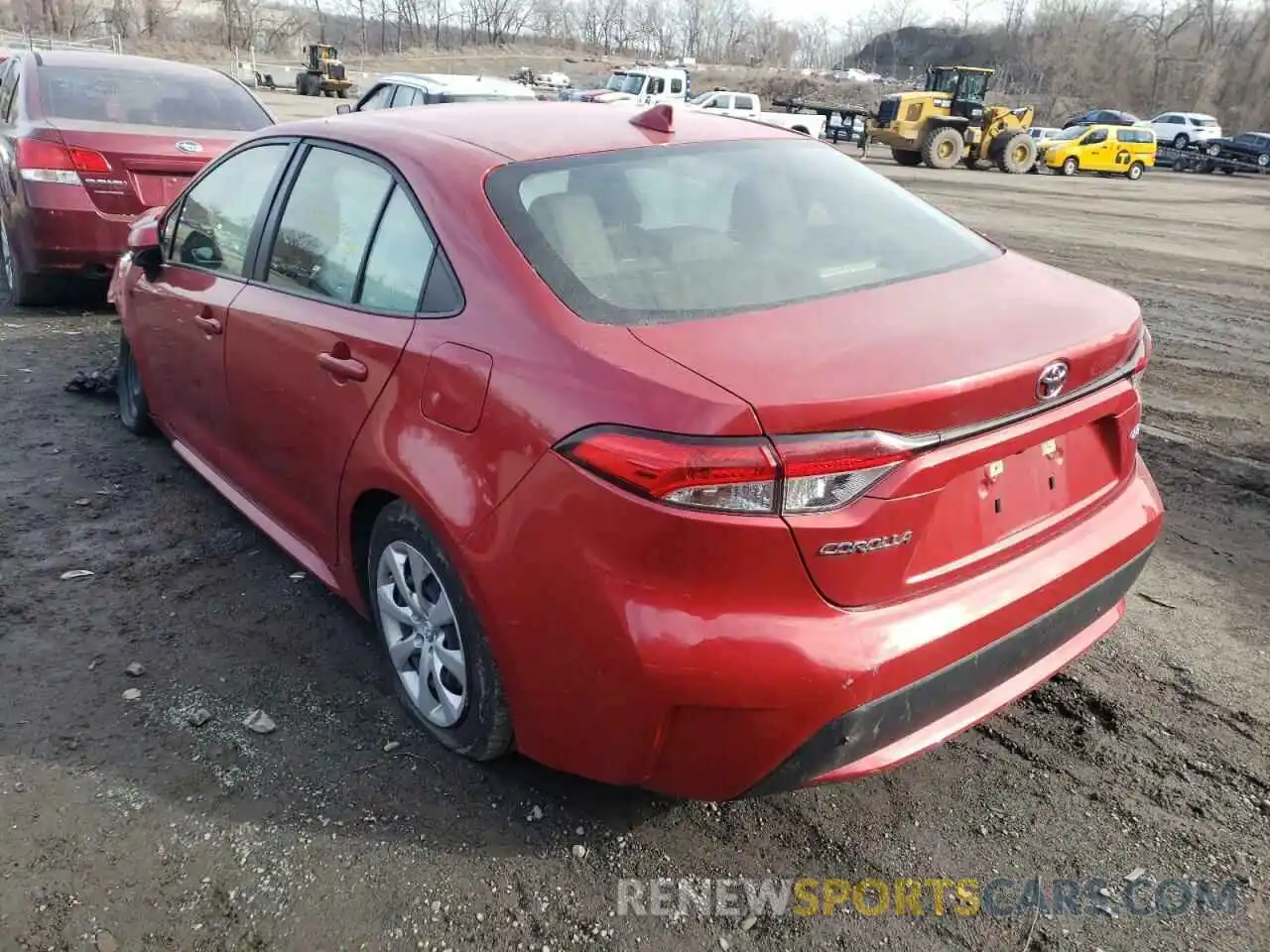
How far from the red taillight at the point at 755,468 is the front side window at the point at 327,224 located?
1.31m

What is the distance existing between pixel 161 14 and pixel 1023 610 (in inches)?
3336

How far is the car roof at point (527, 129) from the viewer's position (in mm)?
2850

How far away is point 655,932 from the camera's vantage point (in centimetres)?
224

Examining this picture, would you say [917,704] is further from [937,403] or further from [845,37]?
[845,37]

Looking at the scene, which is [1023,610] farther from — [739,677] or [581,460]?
[581,460]

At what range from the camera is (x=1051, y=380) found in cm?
223

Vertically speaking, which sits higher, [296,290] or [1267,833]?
[296,290]

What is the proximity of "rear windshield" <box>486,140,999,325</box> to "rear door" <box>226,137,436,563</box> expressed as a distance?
0.36 metres

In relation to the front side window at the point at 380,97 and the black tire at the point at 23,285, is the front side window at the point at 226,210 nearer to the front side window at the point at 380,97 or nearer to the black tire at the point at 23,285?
the black tire at the point at 23,285

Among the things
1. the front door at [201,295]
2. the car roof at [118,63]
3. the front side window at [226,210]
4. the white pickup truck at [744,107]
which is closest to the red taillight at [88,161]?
the car roof at [118,63]

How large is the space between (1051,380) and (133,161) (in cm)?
640

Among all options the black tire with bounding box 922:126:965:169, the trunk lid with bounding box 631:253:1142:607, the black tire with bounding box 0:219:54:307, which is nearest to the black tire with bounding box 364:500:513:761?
the trunk lid with bounding box 631:253:1142:607

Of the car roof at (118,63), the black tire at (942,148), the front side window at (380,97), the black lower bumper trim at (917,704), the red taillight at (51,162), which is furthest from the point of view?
the black tire at (942,148)

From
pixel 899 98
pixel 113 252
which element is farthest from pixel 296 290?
pixel 899 98
